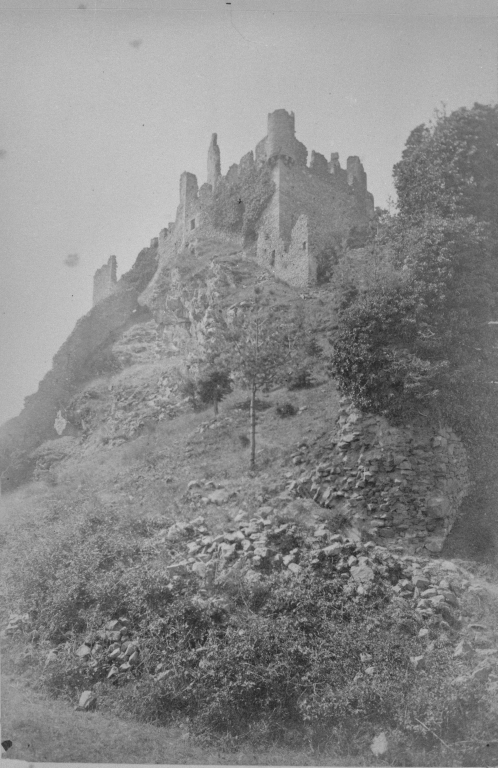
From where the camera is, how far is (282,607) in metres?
6.12

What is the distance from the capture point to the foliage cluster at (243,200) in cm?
1511

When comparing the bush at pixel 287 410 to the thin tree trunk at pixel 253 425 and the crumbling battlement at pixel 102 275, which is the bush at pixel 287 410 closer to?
the thin tree trunk at pixel 253 425

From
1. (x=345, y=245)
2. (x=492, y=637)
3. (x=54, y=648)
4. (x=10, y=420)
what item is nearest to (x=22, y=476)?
(x=10, y=420)

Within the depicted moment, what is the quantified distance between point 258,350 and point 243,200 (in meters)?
8.86

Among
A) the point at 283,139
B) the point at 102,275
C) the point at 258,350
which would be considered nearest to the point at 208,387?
the point at 258,350

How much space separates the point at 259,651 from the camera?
18.9 ft

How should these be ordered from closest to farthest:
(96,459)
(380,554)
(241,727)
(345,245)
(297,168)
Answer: (241,727), (380,554), (96,459), (345,245), (297,168)

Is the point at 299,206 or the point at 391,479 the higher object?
the point at 299,206

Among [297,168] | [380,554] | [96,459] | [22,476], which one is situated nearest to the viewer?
[380,554]

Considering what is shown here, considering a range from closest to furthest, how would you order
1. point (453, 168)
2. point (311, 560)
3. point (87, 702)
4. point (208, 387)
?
point (87, 702)
point (311, 560)
point (453, 168)
point (208, 387)

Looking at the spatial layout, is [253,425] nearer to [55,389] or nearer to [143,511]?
[143,511]

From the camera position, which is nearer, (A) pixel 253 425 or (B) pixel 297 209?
(A) pixel 253 425

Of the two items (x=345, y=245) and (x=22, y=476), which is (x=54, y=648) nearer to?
(x=22, y=476)

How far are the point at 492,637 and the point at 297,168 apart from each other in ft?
40.6
